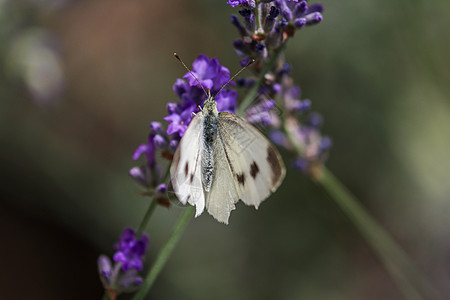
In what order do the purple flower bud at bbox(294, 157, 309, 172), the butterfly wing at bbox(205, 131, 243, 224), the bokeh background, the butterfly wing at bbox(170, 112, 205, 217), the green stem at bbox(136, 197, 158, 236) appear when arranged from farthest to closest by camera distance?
the bokeh background → the purple flower bud at bbox(294, 157, 309, 172) → the green stem at bbox(136, 197, 158, 236) → the butterfly wing at bbox(205, 131, 243, 224) → the butterfly wing at bbox(170, 112, 205, 217)

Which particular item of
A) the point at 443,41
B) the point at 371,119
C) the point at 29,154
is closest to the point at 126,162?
the point at 29,154

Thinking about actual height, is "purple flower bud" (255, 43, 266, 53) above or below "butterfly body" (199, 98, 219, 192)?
above

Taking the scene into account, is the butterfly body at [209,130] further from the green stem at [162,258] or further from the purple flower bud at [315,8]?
the purple flower bud at [315,8]

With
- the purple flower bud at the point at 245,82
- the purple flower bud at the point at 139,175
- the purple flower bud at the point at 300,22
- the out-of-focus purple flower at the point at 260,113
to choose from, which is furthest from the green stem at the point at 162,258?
the purple flower bud at the point at 300,22

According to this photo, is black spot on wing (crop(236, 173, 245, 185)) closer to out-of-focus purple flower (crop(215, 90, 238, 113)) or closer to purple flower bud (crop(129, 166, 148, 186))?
out-of-focus purple flower (crop(215, 90, 238, 113))

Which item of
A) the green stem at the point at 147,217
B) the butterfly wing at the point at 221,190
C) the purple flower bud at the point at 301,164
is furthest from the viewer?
the purple flower bud at the point at 301,164

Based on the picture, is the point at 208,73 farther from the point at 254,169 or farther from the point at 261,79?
the point at 254,169

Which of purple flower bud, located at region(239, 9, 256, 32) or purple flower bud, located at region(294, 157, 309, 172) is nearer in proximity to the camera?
purple flower bud, located at region(239, 9, 256, 32)

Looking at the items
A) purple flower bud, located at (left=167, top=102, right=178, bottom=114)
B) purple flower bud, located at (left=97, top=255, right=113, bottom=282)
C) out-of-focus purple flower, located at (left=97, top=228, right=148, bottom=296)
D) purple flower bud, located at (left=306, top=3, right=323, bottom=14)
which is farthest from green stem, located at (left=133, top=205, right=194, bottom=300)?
purple flower bud, located at (left=306, top=3, right=323, bottom=14)
